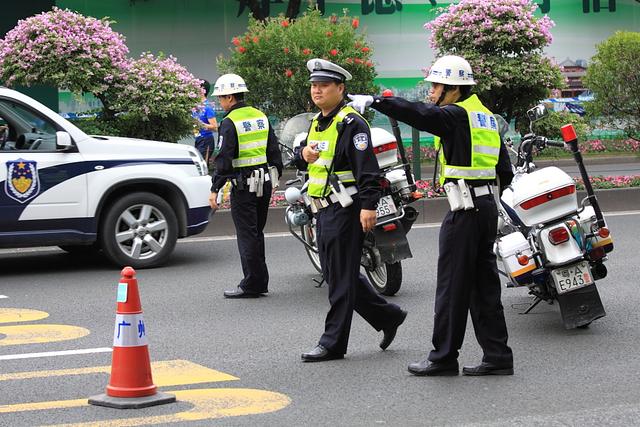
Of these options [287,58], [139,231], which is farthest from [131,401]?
[287,58]

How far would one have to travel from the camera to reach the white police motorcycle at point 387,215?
973 centimetres

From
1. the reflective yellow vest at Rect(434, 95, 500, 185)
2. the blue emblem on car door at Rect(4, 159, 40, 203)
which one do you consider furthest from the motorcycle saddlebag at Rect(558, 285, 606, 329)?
the blue emblem on car door at Rect(4, 159, 40, 203)

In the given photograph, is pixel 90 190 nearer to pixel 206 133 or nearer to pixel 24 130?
pixel 24 130

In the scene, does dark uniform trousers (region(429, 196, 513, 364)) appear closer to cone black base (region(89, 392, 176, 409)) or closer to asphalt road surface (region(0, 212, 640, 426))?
asphalt road surface (region(0, 212, 640, 426))

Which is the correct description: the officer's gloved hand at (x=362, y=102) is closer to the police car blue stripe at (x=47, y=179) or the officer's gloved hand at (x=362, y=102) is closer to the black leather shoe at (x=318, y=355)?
the black leather shoe at (x=318, y=355)

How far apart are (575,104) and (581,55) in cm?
339

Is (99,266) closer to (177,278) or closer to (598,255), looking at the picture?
(177,278)

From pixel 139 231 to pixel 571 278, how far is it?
4819 millimetres

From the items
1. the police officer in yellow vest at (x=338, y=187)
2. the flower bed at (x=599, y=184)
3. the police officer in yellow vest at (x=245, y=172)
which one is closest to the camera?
the police officer in yellow vest at (x=338, y=187)

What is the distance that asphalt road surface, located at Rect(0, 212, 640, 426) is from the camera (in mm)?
6254

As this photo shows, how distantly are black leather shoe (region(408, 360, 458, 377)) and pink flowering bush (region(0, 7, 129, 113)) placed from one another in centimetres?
1053

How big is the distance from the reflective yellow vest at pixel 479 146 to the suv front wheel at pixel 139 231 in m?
5.19

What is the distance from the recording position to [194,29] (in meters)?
28.4

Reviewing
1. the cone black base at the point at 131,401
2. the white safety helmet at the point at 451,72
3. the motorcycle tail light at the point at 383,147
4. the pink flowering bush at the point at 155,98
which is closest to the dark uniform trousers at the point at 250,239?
the motorcycle tail light at the point at 383,147
